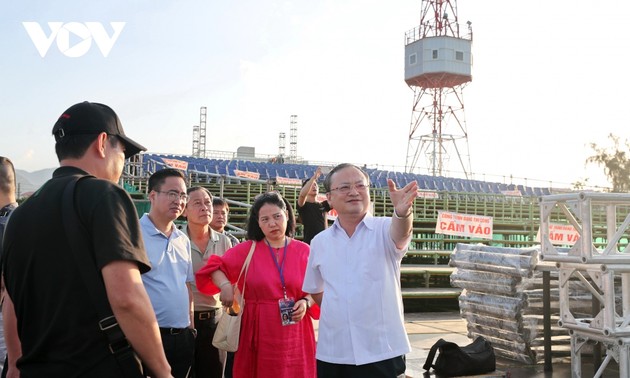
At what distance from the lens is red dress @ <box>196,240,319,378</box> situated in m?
3.62

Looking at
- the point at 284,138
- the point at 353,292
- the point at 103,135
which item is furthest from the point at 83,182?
the point at 284,138

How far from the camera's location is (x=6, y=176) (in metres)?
3.66

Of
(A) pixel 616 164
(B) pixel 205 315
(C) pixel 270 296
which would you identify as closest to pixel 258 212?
(C) pixel 270 296

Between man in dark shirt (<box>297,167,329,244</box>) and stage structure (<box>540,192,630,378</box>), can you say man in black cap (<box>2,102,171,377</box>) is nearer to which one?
stage structure (<box>540,192,630,378</box>)

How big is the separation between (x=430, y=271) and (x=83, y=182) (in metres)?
9.02

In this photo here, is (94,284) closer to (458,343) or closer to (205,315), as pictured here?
(205,315)

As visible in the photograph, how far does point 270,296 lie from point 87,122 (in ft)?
6.57

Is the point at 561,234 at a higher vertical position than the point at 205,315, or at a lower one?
higher

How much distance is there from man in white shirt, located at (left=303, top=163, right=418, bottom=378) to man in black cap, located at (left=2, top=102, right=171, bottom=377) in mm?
1157

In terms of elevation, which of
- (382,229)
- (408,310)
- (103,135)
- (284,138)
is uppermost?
(284,138)

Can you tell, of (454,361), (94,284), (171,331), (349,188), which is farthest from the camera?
(454,361)

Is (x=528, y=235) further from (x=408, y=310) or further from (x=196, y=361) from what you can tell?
(x=196, y=361)

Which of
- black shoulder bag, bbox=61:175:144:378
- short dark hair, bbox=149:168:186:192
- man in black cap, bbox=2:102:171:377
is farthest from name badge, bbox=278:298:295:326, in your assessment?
black shoulder bag, bbox=61:175:144:378

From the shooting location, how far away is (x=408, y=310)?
31.5 ft
